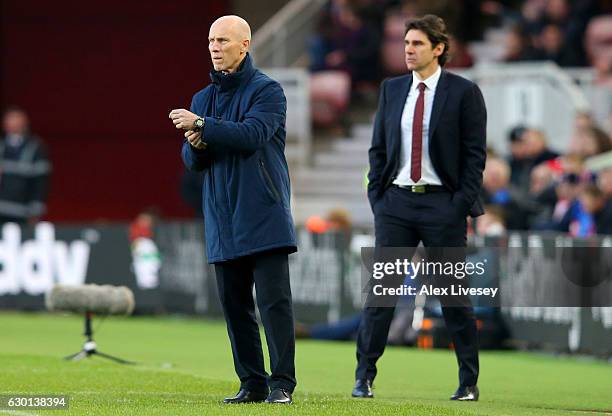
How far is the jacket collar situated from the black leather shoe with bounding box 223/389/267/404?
1828 millimetres

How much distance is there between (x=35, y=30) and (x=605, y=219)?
52.1ft

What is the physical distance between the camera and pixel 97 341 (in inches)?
671

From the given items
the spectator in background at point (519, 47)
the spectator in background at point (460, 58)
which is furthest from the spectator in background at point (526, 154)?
the spectator in background at point (460, 58)

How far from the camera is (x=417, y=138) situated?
35.6 feet

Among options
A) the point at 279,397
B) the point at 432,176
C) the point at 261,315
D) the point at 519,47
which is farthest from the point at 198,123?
the point at 519,47

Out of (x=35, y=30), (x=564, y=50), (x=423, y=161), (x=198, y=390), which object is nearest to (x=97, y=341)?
(x=198, y=390)

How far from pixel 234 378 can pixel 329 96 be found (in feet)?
42.2

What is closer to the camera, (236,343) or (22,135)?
(236,343)

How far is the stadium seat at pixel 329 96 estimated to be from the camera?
25.0m

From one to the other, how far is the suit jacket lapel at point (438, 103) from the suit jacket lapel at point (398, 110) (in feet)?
0.68

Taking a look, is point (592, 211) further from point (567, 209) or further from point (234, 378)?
point (234, 378)

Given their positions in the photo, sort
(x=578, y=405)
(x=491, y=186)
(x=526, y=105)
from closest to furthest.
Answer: (x=578, y=405), (x=491, y=186), (x=526, y=105)

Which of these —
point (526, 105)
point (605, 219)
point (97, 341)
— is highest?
point (526, 105)

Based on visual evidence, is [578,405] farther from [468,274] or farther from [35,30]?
[35,30]
